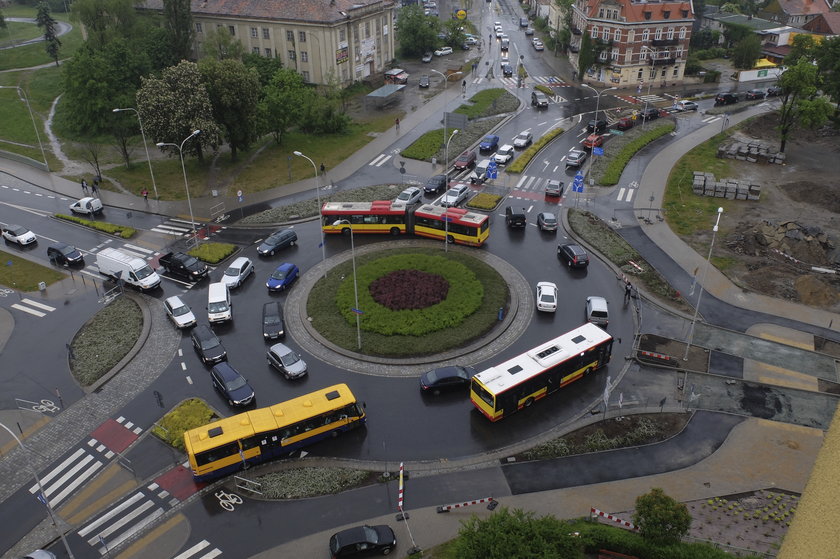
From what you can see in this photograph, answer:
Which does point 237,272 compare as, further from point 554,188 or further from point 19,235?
point 554,188

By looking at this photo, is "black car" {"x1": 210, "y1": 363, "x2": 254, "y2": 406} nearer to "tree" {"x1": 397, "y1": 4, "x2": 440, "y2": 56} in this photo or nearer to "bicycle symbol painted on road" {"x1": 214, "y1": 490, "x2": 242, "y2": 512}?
"bicycle symbol painted on road" {"x1": 214, "y1": 490, "x2": 242, "y2": 512}

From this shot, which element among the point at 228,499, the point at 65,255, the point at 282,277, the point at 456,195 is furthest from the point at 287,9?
the point at 228,499

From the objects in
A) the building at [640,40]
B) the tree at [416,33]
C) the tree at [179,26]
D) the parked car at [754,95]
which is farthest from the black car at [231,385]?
the tree at [416,33]

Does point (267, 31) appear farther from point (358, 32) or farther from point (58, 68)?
point (58, 68)

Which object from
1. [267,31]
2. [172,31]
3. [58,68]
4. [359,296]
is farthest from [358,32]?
[359,296]

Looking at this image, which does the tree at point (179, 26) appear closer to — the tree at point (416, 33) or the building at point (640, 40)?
the tree at point (416, 33)

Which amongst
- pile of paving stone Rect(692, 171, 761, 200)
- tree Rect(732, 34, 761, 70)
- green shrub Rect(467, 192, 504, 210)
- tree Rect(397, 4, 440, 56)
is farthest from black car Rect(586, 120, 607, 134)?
tree Rect(397, 4, 440, 56)
